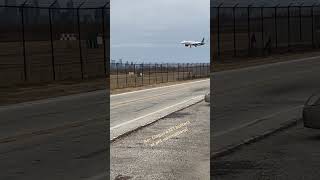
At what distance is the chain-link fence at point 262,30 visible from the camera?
2.34 m

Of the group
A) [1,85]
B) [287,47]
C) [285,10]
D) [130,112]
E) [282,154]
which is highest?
[285,10]

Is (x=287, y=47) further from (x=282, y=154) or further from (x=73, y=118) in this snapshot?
(x=73, y=118)

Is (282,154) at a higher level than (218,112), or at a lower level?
lower

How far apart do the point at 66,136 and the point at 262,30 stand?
1.26m

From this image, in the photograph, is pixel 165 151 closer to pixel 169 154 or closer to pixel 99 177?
pixel 169 154

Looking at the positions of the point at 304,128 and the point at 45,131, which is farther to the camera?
the point at 45,131

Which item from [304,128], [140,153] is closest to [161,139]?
[140,153]

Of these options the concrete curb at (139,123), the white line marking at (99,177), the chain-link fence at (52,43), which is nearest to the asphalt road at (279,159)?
the concrete curb at (139,123)

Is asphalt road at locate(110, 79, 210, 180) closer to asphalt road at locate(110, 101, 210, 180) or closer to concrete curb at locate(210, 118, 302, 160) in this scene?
asphalt road at locate(110, 101, 210, 180)

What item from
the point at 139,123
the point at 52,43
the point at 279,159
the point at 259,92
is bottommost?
the point at 279,159

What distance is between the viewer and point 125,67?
2.46 m

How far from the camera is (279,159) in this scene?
102 inches

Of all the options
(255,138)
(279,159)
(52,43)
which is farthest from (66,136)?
(279,159)

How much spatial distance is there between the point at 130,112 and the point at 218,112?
2.22 feet
